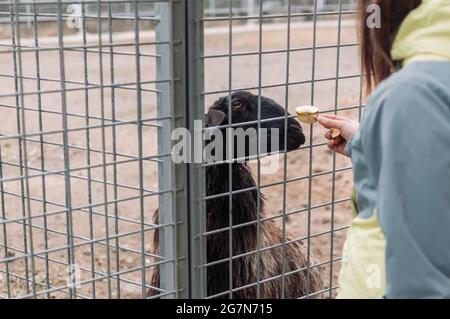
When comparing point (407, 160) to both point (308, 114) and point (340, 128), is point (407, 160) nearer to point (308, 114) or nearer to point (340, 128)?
point (340, 128)

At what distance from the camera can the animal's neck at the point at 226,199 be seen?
152 inches

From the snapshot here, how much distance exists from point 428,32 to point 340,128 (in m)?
0.81

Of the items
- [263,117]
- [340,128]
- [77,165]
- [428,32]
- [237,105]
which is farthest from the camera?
[77,165]

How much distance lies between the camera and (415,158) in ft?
5.50

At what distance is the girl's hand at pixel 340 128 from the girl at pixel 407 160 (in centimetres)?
68

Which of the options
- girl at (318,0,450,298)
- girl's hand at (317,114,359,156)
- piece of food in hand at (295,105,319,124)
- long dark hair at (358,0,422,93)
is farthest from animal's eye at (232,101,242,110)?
girl at (318,0,450,298)

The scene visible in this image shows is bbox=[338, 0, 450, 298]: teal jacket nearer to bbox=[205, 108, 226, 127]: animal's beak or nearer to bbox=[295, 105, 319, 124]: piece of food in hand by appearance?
bbox=[295, 105, 319, 124]: piece of food in hand

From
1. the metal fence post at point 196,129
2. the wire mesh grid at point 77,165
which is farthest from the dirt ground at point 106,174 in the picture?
the metal fence post at point 196,129

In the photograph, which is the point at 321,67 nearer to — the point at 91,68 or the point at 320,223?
the point at 91,68

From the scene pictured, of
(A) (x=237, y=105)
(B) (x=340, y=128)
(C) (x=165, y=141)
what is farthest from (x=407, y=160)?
(A) (x=237, y=105)

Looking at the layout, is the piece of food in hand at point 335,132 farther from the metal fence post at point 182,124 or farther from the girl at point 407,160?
the girl at point 407,160

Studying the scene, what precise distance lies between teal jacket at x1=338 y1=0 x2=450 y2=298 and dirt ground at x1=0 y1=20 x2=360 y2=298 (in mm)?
1080

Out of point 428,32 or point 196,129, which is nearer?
point 428,32

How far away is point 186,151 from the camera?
9.05 ft
